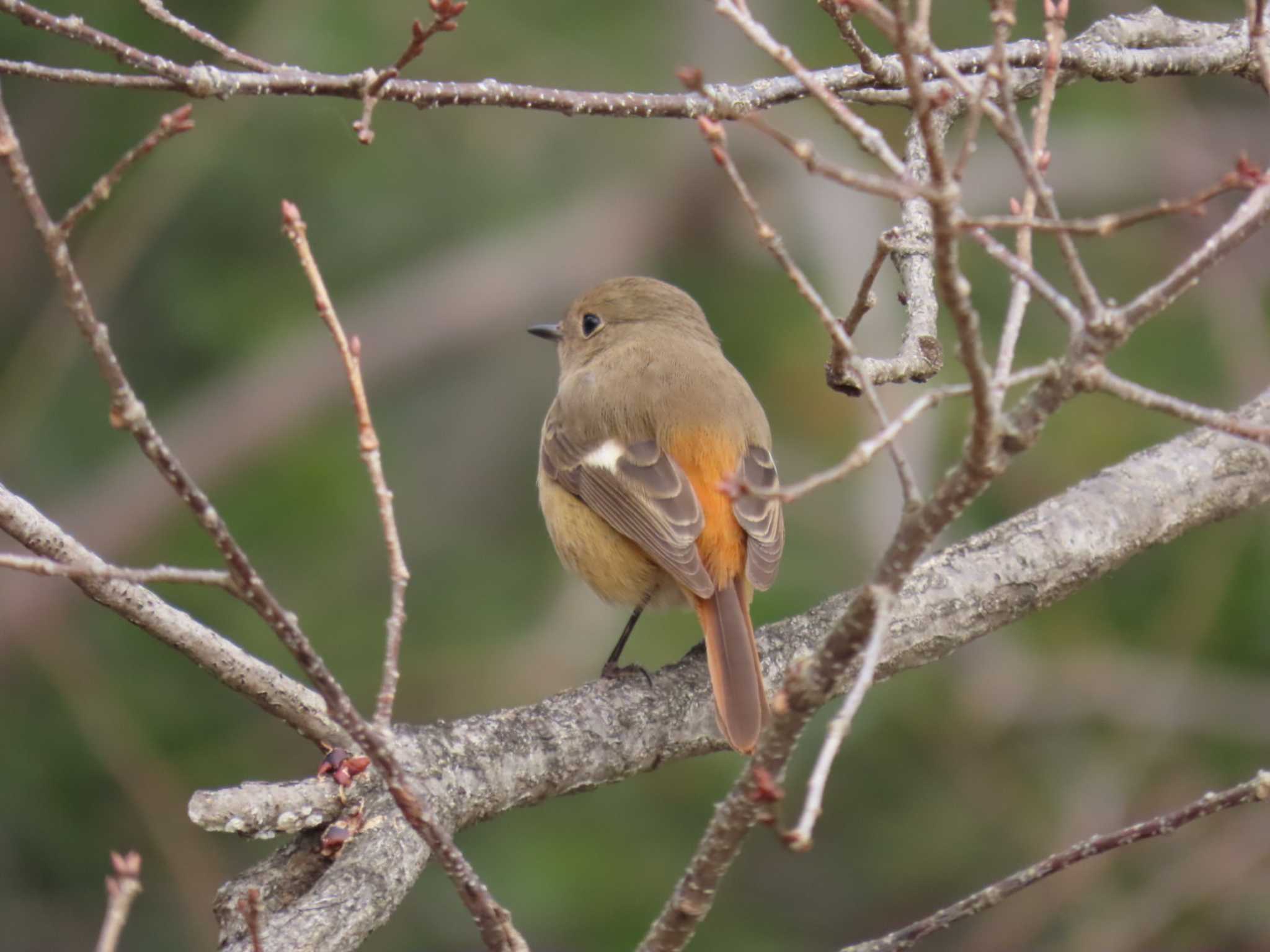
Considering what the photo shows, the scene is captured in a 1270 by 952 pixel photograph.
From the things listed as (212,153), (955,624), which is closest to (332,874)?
(955,624)

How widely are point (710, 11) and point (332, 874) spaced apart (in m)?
6.41

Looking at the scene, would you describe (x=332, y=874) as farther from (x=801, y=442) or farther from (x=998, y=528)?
(x=801, y=442)

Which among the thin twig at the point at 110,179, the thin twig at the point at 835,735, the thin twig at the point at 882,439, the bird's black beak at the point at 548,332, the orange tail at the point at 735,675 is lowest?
the thin twig at the point at 835,735

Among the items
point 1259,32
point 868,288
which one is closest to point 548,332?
point 868,288

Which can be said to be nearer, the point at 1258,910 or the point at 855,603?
the point at 855,603

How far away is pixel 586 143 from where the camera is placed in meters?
9.77

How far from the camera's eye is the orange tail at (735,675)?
149 inches

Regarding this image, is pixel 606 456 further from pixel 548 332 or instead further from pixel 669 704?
pixel 548 332

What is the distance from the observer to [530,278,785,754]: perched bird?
421 centimetres

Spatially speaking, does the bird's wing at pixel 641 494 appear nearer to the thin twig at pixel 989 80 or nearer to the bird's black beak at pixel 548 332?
the bird's black beak at pixel 548 332

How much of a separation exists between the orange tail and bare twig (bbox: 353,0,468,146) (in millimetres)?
1511

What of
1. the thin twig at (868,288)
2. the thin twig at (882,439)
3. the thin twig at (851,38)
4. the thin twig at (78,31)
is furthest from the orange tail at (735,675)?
the thin twig at (78,31)

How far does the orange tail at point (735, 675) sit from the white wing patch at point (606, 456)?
76 cm

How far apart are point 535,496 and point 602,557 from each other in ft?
14.1
